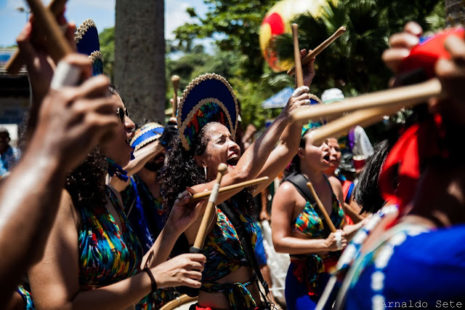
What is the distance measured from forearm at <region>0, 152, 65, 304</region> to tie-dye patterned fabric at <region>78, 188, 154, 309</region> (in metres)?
1.02

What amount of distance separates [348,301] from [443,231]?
32cm

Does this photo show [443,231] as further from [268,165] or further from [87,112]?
[268,165]

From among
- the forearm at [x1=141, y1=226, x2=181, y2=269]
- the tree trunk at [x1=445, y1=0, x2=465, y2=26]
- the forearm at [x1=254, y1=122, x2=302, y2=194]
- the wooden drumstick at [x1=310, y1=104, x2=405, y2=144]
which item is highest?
the tree trunk at [x1=445, y1=0, x2=465, y2=26]

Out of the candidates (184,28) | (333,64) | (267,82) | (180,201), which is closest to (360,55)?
(333,64)

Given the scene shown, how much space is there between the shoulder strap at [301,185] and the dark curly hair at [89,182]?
1.80m

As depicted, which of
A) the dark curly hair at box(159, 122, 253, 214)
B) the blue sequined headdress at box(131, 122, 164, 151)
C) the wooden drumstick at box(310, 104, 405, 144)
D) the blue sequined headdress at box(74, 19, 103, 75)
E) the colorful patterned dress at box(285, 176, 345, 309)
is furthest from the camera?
the blue sequined headdress at box(131, 122, 164, 151)

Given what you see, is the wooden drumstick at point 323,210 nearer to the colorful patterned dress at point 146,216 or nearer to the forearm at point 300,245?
the forearm at point 300,245

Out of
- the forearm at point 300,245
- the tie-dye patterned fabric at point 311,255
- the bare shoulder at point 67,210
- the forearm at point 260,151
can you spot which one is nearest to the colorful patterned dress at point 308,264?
the tie-dye patterned fabric at point 311,255

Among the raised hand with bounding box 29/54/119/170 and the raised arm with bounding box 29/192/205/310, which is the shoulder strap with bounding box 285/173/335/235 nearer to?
the raised arm with bounding box 29/192/205/310

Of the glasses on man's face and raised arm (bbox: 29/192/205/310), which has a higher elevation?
the glasses on man's face

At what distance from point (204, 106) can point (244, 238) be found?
2.58 ft

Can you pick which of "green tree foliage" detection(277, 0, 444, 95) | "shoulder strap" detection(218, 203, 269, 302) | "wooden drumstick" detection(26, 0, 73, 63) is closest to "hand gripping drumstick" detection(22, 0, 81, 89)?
"wooden drumstick" detection(26, 0, 73, 63)

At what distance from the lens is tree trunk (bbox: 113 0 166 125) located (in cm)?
618

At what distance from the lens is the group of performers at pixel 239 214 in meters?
1.39
